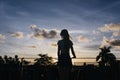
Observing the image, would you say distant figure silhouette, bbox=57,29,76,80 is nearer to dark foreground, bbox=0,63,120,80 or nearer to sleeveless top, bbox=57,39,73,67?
sleeveless top, bbox=57,39,73,67

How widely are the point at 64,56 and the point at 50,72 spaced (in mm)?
4419

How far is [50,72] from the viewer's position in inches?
435

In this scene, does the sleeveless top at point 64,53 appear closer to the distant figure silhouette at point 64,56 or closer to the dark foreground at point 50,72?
the distant figure silhouette at point 64,56

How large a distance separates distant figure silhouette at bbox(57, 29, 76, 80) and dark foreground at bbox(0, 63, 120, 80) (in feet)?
12.1

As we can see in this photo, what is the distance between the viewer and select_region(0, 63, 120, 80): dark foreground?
10750 millimetres

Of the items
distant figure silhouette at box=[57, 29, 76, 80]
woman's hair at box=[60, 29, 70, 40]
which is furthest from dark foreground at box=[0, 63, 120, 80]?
woman's hair at box=[60, 29, 70, 40]

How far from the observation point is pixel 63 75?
21.6 feet

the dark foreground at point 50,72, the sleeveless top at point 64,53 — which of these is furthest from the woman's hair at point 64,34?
the dark foreground at point 50,72

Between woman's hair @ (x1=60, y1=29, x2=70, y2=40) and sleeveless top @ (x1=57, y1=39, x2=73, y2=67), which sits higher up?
woman's hair @ (x1=60, y1=29, x2=70, y2=40)

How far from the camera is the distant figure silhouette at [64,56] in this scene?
21.6 ft

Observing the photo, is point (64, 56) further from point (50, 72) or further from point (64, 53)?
point (50, 72)

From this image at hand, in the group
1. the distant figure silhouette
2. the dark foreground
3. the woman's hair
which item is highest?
the woman's hair

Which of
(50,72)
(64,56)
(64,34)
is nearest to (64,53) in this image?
(64,56)

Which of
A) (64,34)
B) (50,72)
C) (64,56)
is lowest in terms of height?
(50,72)
